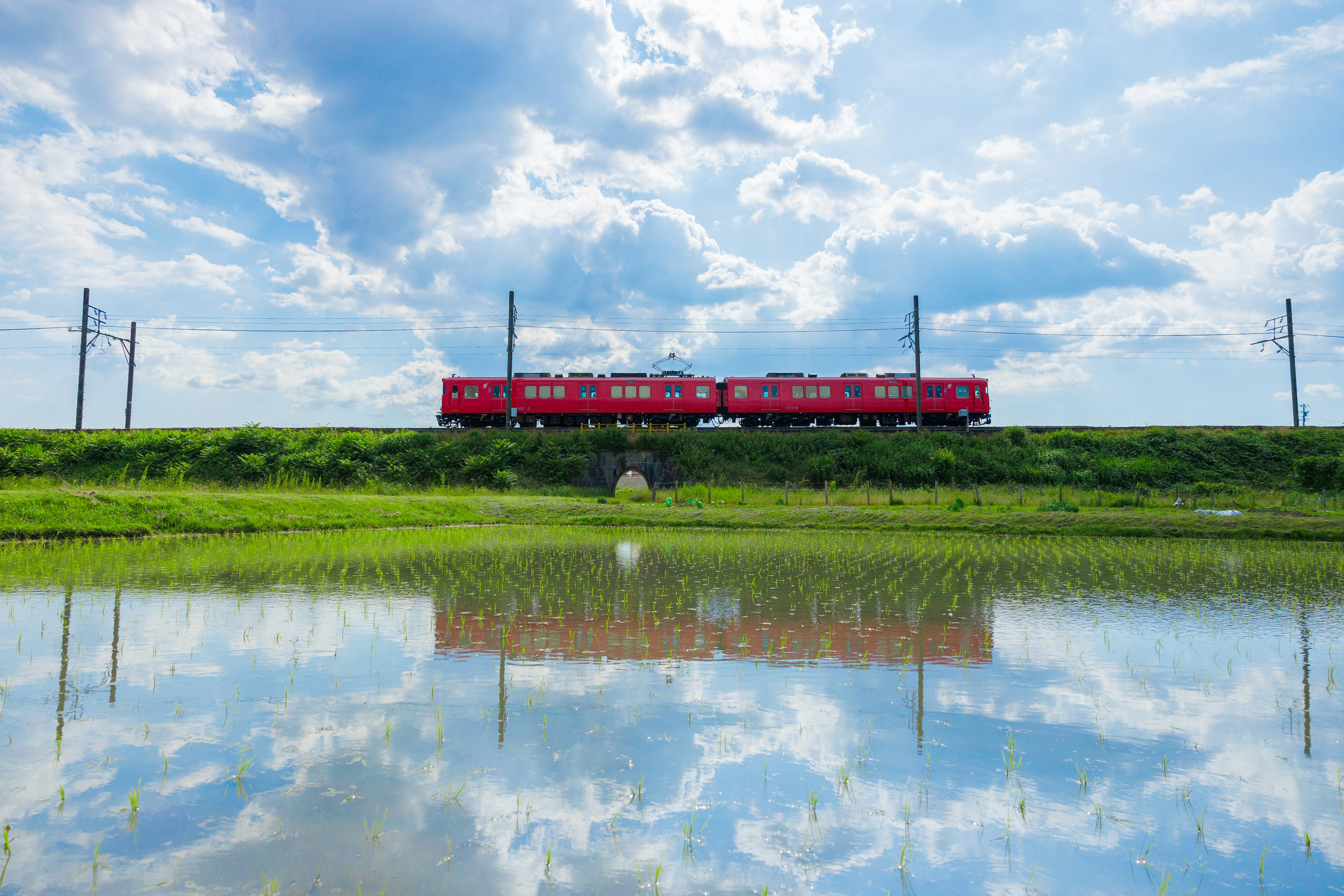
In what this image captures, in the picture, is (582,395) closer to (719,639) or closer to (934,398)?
(934,398)

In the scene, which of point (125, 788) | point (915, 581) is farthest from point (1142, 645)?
point (125, 788)

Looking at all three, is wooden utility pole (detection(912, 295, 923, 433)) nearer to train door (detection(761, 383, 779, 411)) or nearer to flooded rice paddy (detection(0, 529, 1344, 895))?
train door (detection(761, 383, 779, 411))

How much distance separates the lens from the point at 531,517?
79.3ft

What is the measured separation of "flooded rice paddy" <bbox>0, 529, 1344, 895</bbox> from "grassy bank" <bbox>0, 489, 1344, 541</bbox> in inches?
349

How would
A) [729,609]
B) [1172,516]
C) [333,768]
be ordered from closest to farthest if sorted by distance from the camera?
[333,768] < [729,609] < [1172,516]

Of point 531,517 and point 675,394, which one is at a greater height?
point 675,394

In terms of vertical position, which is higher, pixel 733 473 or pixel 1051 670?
pixel 733 473

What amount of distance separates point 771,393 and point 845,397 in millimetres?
3868

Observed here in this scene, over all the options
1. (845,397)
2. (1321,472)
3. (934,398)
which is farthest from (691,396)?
(1321,472)

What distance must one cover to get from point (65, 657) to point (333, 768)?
3.98m

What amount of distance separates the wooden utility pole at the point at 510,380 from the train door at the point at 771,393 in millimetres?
12791

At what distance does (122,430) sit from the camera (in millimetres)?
35750

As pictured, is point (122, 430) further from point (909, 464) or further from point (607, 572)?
point (909, 464)

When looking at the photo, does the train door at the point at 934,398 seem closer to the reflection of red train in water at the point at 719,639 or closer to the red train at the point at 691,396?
the red train at the point at 691,396
